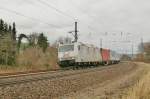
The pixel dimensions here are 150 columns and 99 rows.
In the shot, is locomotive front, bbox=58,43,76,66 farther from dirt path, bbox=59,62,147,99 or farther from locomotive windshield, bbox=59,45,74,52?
dirt path, bbox=59,62,147,99

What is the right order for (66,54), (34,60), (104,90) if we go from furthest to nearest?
1. (34,60)
2. (66,54)
3. (104,90)

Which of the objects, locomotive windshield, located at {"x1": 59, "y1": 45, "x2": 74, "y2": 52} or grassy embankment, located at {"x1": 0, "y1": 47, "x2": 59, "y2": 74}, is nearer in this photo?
locomotive windshield, located at {"x1": 59, "y1": 45, "x2": 74, "y2": 52}

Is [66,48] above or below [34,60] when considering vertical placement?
above

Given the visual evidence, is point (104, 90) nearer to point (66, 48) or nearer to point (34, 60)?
point (66, 48)

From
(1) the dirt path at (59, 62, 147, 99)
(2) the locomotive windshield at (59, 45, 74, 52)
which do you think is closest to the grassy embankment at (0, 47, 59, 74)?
(2) the locomotive windshield at (59, 45, 74, 52)

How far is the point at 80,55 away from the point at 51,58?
35.9ft

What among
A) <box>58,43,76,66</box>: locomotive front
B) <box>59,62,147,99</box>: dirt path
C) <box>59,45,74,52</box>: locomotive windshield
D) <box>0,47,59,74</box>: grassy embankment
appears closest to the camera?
<box>59,62,147,99</box>: dirt path

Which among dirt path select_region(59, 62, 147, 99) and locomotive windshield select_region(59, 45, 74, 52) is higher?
locomotive windshield select_region(59, 45, 74, 52)

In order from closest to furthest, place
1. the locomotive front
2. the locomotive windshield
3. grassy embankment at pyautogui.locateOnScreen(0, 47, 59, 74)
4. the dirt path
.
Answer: the dirt path < the locomotive front < the locomotive windshield < grassy embankment at pyautogui.locateOnScreen(0, 47, 59, 74)

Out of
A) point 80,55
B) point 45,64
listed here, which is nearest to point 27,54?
point 45,64

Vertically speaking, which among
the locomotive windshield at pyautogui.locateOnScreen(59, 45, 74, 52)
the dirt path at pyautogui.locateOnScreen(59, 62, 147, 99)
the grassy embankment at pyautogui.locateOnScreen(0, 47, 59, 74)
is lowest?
the dirt path at pyautogui.locateOnScreen(59, 62, 147, 99)

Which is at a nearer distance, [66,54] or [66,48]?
[66,54]

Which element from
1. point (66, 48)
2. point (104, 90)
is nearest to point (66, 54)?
point (66, 48)

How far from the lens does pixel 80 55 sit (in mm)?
39594
